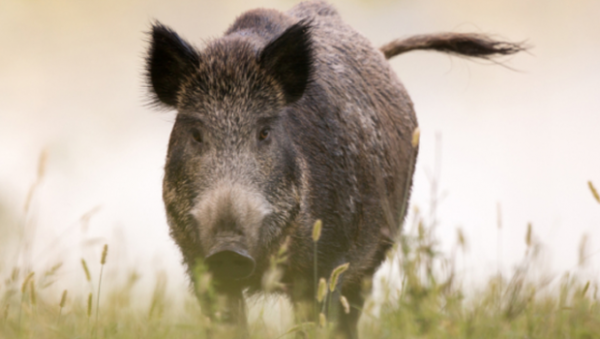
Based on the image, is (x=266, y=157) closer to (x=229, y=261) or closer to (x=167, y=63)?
(x=229, y=261)

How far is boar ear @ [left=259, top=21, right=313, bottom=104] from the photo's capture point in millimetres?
4508

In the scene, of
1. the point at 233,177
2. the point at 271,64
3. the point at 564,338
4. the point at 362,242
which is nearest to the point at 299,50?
the point at 271,64

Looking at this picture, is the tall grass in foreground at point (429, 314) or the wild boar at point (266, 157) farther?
the wild boar at point (266, 157)

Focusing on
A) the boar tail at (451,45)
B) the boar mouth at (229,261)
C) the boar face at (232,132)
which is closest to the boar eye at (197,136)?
the boar face at (232,132)

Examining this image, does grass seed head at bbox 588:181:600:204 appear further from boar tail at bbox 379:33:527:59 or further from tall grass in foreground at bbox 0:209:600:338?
boar tail at bbox 379:33:527:59

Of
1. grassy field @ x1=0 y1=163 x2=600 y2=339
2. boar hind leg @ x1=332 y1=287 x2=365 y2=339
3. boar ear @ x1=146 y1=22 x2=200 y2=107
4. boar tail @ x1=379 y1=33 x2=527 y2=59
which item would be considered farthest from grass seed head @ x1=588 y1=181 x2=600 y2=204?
boar tail @ x1=379 y1=33 x2=527 y2=59

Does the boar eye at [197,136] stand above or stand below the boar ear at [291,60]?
below

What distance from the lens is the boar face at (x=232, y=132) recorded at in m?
4.05

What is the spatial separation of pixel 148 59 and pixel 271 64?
882 millimetres

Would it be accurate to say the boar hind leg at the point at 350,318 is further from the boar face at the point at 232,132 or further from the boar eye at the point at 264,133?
the boar eye at the point at 264,133

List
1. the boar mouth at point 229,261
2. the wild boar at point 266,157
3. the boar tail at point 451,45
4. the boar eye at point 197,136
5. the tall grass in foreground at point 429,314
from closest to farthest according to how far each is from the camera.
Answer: the tall grass in foreground at point 429,314, the boar mouth at point 229,261, the wild boar at point 266,157, the boar eye at point 197,136, the boar tail at point 451,45

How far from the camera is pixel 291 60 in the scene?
15.1 ft

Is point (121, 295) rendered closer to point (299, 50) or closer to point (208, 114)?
point (208, 114)

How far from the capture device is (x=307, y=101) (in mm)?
4852
